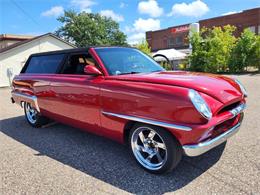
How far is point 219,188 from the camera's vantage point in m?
2.60

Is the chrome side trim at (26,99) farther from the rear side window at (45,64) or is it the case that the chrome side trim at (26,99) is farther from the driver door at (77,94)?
the driver door at (77,94)

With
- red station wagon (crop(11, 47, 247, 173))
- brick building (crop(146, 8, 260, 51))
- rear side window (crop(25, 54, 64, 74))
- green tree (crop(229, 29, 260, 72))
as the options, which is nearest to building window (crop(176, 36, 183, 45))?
brick building (crop(146, 8, 260, 51))

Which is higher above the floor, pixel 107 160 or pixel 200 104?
pixel 200 104

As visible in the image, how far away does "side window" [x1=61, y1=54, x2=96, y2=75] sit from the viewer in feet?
13.6

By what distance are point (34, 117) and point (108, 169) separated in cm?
300

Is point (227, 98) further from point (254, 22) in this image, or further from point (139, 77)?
point (254, 22)

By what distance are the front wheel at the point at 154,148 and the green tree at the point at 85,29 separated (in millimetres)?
34131

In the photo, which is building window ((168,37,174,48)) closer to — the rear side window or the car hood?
the rear side window

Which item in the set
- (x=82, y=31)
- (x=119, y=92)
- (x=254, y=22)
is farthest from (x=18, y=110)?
(x=254, y=22)

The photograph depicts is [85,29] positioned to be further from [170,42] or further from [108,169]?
[108,169]

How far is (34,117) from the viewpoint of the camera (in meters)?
5.42

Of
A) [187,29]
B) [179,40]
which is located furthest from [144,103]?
[179,40]

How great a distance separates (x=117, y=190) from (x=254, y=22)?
126ft

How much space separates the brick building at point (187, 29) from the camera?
34125 mm
